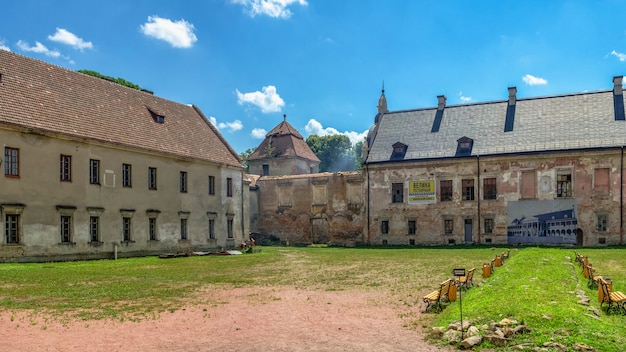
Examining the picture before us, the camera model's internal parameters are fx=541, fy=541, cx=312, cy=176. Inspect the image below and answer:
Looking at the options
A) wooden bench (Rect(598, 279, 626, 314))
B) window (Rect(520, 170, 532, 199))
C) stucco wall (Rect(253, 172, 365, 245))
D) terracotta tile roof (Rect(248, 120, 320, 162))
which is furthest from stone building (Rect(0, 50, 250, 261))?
wooden bench (Rect(598, 279, 626, 314))

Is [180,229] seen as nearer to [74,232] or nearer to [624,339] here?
[74,232]

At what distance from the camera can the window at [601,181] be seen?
35.2m

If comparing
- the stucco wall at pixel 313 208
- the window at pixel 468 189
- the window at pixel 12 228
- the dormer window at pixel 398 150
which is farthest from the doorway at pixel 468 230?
the window at pixel 12 228

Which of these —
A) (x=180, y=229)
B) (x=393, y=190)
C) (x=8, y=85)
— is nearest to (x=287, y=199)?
(x=393, y=190)

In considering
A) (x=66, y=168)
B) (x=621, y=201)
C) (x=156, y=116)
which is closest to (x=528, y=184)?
(x=621, y=201)

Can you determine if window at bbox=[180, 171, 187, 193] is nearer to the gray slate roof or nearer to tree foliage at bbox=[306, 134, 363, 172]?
the gray slate roof

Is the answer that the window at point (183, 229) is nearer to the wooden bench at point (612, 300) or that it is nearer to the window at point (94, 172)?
the window at point (94, 172)

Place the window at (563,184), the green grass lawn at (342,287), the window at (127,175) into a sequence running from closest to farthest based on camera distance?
the green grass lawn at (342,287)
the window at (127,175)
the window at (563,184)

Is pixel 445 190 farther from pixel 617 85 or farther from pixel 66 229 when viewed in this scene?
pixel 66 229

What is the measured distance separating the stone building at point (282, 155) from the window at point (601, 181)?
96.9 feet

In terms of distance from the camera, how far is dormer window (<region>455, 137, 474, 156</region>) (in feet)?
130

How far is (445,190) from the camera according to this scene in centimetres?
3966

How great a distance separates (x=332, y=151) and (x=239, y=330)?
80.9m

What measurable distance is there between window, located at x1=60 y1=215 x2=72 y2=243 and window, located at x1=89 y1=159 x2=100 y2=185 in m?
2.21
